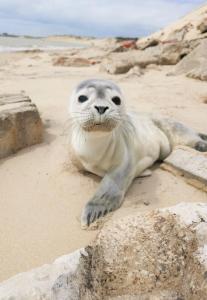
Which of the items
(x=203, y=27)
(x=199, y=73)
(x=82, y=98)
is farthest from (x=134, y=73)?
(x=203, y=27)

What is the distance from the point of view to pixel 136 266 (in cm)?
161

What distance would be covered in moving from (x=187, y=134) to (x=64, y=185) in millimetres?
1356

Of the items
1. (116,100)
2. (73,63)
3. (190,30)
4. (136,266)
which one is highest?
(116,100)

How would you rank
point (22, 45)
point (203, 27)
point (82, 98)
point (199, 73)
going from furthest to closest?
point (22, 45) → point (203, 27) → point (199, 73) → point (82, 98)

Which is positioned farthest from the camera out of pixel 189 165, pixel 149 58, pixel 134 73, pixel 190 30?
pixel 190 30

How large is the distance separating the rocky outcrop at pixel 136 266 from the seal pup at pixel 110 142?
3.41 feet

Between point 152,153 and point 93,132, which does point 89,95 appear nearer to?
point 93,132

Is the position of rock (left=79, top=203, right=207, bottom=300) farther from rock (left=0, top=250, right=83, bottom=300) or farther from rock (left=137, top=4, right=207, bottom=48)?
rock (left=137, top=4, right=207, bottom=48)

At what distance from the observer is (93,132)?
9.84ft

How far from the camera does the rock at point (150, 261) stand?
1543 millimetres

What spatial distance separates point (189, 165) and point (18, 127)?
5.17 feet

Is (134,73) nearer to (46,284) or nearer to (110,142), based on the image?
(110,142)

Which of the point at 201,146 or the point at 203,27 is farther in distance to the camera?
the point at 203,27

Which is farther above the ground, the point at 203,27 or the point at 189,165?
the point at 189,165
